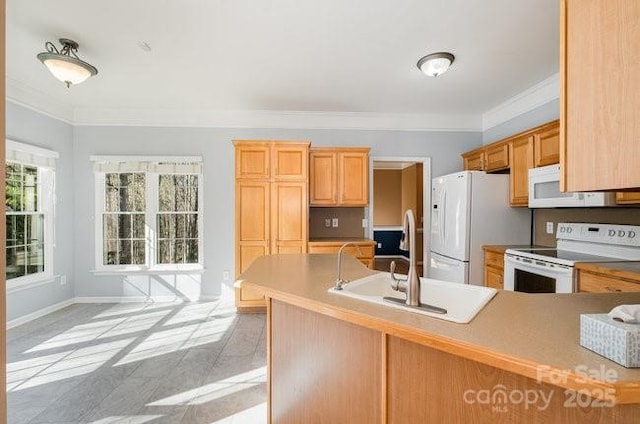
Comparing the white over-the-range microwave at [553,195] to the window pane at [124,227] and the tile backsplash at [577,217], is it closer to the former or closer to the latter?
the tile backsplash at [577,217]

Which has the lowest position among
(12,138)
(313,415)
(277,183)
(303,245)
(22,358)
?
(22,358)

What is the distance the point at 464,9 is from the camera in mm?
2094

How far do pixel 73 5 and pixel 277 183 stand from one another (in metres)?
2.31

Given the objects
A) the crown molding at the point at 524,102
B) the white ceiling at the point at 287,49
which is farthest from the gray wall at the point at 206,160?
the crown molding at the point at 524,102

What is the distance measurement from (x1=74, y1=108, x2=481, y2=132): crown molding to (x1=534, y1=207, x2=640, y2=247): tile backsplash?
171 cm

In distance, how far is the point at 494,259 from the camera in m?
3.23

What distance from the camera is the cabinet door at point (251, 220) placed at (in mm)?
3732

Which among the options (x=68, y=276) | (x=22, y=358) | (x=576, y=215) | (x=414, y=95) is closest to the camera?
(x=22, y=358)

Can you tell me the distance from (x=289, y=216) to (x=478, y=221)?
2214 mm

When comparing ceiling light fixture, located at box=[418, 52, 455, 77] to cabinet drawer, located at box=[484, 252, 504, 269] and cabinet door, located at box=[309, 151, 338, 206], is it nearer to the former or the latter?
cabinet door, located at box=[309, 151, 338, 206]

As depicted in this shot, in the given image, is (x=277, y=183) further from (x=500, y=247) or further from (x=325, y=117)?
(x=500, y=247)

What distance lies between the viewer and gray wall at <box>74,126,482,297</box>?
4.19m


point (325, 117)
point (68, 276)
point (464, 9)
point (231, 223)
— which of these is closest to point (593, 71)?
point (464, 9)

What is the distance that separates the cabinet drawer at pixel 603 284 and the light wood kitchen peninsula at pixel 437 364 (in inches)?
37.7
